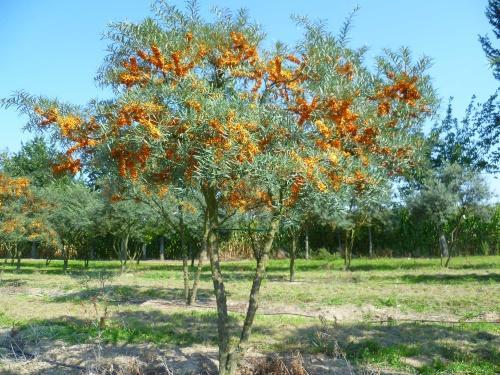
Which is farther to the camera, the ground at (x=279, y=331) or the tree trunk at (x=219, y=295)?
the ground at (x=279, y=331)

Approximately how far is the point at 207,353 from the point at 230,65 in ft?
14.4

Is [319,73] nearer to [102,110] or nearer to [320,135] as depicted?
[320,135]

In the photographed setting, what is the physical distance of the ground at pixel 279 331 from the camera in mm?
7348

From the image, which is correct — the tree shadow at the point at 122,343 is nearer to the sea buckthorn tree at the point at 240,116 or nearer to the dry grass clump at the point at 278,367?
the dry grass clump at the point at 278,367

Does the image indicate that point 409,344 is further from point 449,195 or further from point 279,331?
point 449,195

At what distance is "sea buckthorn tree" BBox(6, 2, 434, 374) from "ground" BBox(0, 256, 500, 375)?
6.34 feet

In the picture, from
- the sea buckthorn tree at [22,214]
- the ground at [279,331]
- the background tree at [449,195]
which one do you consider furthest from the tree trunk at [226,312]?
the background tree at [449,195]

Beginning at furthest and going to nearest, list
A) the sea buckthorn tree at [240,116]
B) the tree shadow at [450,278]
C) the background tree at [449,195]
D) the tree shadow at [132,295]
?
the background tree at [449,195]
the tree shadow at [450,278]
the tree shadow at [132,295]
the sea buckthorn tree at [240,116]

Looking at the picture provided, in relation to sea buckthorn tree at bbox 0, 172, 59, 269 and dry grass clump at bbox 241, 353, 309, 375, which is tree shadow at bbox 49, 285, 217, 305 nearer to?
dry grass clump at bbox 241, 353, 309, 375

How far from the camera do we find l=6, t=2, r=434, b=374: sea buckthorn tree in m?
5.01

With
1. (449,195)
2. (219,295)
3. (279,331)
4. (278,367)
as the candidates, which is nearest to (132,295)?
(279,331)

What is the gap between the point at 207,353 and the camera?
783cm

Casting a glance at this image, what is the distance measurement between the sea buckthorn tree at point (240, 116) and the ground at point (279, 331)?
1933mm

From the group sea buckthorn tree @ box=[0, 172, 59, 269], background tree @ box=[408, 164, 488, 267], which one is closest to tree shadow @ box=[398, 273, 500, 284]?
background tree @ box=[408, 164, 488, 267]
